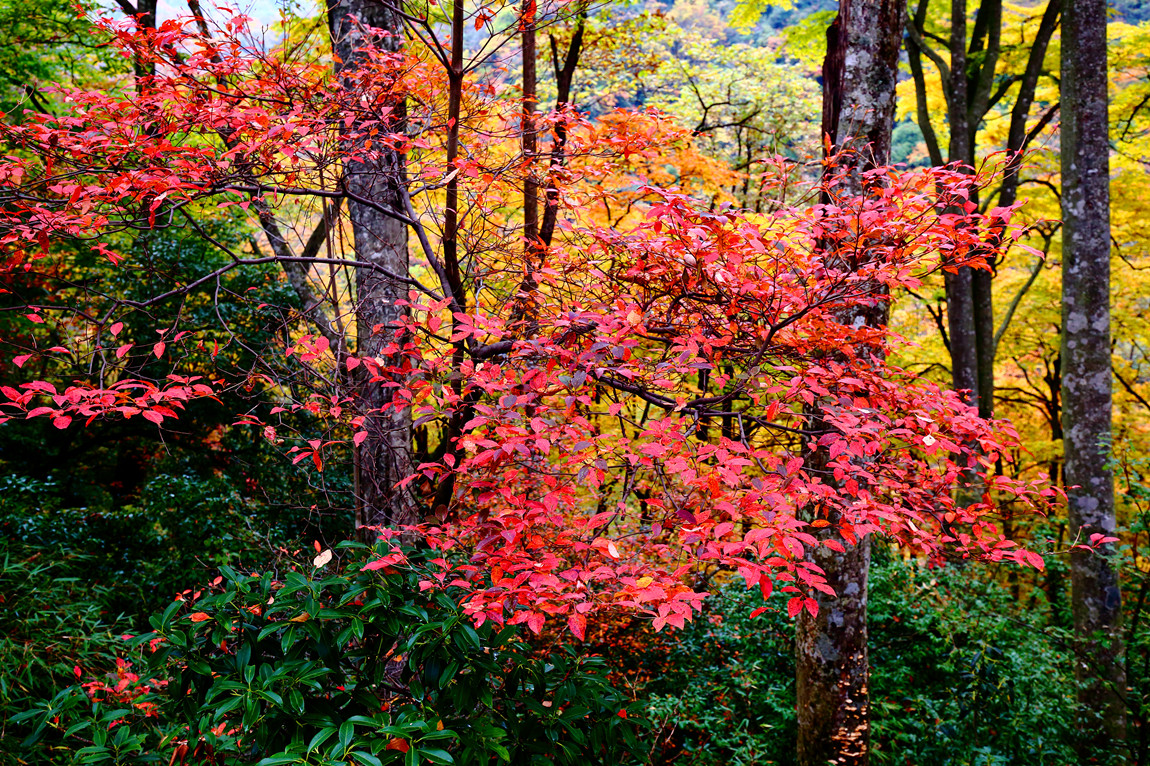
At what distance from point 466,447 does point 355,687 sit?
3.52ft

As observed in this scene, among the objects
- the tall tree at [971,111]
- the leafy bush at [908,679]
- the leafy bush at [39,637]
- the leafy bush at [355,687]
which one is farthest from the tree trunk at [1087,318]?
the leafy bush at [39,637]

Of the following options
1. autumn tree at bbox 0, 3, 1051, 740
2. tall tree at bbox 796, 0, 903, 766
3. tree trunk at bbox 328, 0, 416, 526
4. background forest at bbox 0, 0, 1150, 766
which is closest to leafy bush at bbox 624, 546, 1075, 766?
background forest at bbox 0, 0, 1150, 766

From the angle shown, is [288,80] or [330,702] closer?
[330,702]

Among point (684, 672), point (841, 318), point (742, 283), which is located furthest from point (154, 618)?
point (684, 672)

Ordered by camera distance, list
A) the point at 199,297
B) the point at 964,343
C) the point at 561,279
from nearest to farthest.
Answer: the point at 561,279 < the point at 199,297 < the point at 964,343

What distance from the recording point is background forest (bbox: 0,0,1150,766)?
2186 millimetres

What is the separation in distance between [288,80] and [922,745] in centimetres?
492

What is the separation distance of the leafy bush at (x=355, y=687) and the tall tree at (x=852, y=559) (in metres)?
1.61

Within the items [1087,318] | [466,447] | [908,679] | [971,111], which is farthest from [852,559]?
[971,111]

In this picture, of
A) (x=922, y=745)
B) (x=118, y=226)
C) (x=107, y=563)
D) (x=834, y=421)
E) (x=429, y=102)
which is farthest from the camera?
(x=107, y=563)

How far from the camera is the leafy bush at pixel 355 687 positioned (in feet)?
6.70

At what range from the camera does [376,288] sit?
3764 millimetres

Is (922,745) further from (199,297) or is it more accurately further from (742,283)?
(199,297)

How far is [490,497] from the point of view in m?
2.19
